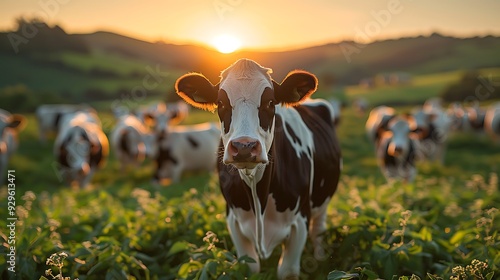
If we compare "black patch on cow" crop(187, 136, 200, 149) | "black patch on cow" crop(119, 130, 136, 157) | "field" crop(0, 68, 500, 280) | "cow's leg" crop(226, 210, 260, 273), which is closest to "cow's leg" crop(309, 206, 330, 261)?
"field" crop(0, 68, 500, 280)

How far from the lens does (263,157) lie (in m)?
3.31

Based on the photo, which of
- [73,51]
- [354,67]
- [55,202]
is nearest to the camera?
[55,202]

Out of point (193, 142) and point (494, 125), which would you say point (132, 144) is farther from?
point (494, 125)

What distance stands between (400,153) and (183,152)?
5.94 metres

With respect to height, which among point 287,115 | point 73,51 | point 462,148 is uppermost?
point 73,51

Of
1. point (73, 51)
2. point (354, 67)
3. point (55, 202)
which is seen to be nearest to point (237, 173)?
point (55, 202)

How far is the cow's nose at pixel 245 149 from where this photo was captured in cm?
324

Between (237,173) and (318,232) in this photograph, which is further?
(318,232)

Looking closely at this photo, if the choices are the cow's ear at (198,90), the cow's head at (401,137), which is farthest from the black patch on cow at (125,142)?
the cow's ear at (198,90)

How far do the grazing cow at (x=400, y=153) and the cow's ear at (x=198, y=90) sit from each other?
901 centimetres

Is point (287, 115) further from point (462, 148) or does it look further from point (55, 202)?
point (462, 148)

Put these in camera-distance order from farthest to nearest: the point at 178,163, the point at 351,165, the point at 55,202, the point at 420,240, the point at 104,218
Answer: the point at 351,165 < the point at 178,163 < the point at 55,202 < the point at 104,218 < the point at 420,240

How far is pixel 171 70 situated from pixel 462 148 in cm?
3410

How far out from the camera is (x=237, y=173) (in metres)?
4.06
